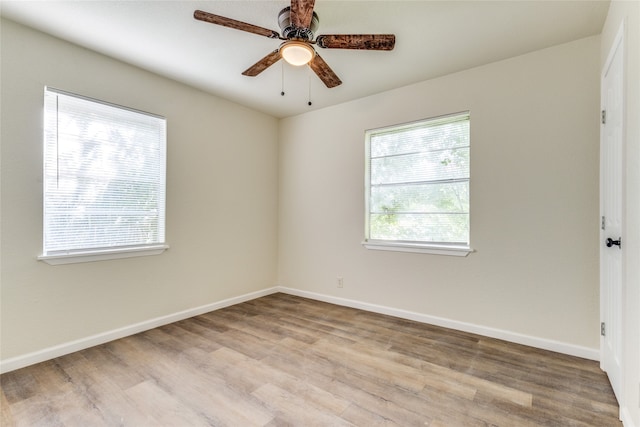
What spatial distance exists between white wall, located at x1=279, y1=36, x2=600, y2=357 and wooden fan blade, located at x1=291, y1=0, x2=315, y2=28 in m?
1.88

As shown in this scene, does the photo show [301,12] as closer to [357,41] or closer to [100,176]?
[357,41]

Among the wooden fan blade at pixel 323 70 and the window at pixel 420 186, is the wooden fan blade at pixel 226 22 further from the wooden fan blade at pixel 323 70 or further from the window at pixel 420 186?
the window at pixel 420 186

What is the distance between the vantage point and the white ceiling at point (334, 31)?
207 centimetres

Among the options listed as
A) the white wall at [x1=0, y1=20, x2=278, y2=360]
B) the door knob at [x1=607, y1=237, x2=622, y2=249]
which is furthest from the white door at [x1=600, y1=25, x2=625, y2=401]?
the white wall at [x1=0, y1=20, x2=278, y2=360]

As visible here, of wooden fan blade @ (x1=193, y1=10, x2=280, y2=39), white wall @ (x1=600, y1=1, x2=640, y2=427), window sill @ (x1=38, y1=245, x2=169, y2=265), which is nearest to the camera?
white wall @ (x1=600, y1=1, x2=640, y2=427)

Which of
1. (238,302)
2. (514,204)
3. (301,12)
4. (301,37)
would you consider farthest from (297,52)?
(238,302)

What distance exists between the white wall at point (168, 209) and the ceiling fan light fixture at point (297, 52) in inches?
74.6

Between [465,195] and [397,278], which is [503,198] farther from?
[397,278]

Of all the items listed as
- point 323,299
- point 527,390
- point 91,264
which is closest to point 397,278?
point 323,299

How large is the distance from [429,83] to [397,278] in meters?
2.13

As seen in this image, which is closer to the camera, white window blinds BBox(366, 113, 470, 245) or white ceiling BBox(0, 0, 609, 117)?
white ceiling BBox(0, 0, 609, 117)

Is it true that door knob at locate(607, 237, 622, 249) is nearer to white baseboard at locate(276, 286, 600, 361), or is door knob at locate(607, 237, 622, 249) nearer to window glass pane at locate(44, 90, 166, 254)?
white baseboard at locate(276, 286, 600, 361)

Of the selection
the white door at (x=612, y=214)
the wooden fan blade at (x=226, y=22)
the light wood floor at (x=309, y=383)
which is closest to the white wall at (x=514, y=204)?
the white door at (x=612, y=214)

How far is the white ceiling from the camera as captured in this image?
6.79 feet
